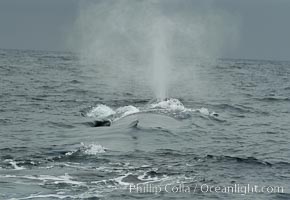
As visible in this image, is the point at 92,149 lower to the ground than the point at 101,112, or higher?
lower

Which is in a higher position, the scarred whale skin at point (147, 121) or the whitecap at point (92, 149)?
the scarred whale skin at point (147, 121)

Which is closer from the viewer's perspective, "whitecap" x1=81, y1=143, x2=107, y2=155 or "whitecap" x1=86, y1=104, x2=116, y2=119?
"whitecap" x1=81, y1=143, x2=107, y2=155

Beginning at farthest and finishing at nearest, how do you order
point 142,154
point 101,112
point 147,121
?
point 101,112, point 147,121, point 142,154

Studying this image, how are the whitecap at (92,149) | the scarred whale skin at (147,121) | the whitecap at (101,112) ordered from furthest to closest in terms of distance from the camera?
the whitecap at (101,112) → the scarred whale skin at (147,121) → the whitecap at (92,149)

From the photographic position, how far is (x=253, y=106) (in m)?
49.9

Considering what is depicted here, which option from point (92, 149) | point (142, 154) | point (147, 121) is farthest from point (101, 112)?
point (142, 154)

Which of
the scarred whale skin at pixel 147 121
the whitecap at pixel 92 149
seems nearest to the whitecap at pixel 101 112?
the scarred whale skin at pixel 147 121

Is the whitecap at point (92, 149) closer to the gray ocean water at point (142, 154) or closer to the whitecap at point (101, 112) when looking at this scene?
the gray ocean water at point (142, 154)

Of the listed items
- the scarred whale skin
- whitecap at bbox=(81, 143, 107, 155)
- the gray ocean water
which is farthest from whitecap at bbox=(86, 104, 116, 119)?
whitecap at bbox=(81, 143, 107, 155)

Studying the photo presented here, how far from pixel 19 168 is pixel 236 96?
4173 centimetres

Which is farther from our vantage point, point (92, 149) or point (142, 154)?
point (92, 149)

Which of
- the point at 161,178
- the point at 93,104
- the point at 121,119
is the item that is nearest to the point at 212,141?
the point at 121,119

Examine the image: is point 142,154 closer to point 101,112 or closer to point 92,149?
point 92,149

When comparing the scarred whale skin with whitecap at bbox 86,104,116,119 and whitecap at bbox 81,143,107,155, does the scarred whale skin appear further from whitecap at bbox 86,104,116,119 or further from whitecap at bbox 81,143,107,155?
whitecap at bbox 81,143,107,155
